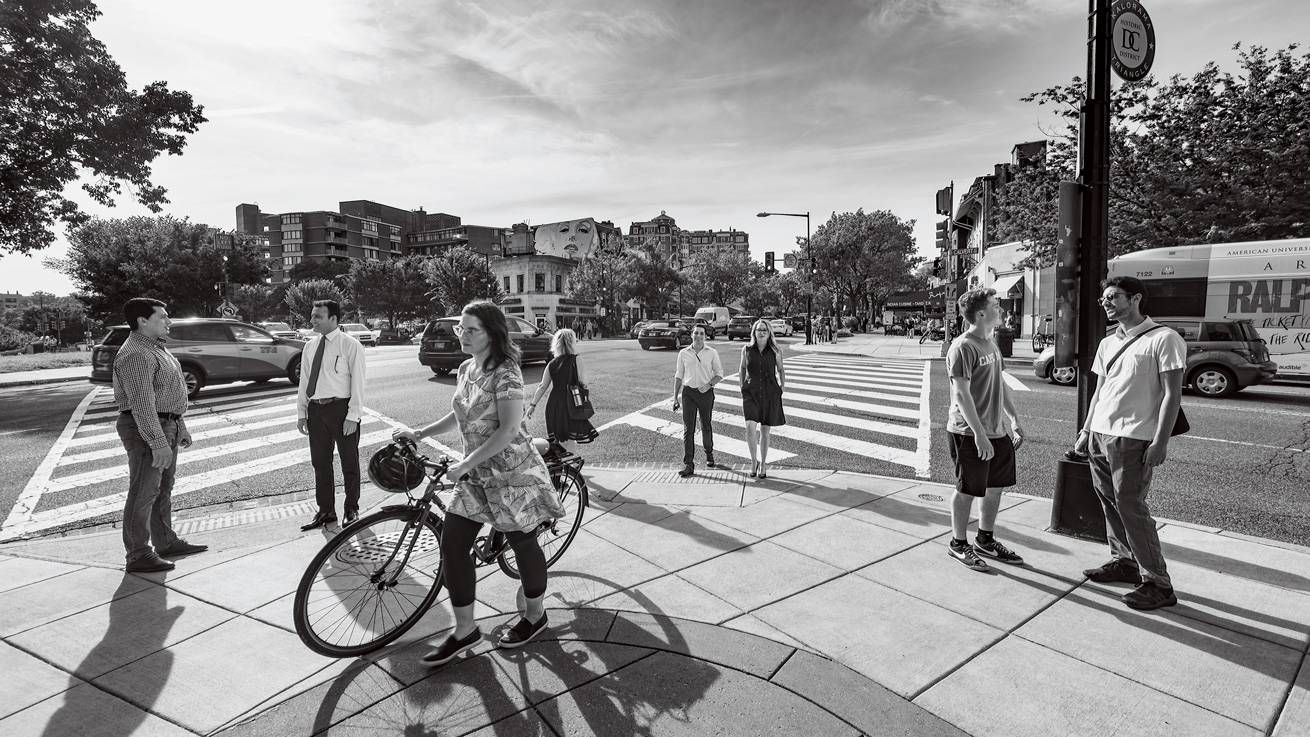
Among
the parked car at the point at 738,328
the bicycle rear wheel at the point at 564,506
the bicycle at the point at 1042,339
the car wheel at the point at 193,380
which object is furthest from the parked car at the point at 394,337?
the bicycle rear wheel at the point at 564,506

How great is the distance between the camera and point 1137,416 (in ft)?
12.0

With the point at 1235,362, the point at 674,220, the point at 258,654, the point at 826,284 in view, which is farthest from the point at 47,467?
the point at 674,220

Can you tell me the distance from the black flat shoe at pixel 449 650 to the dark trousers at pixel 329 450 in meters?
2.73

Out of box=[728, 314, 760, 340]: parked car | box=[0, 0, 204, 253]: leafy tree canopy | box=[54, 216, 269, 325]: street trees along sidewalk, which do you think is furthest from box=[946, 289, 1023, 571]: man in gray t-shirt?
box=[54, 216, 269, 325]: street trees along sidewalk

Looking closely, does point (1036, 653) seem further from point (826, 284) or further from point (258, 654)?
point (826, 284)

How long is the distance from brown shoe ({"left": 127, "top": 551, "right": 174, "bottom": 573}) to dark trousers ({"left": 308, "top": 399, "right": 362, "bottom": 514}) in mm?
1155

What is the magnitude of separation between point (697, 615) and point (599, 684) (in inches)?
33.5

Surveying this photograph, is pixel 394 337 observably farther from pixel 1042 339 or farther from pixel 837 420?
pixel 837 420

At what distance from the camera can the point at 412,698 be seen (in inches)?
112

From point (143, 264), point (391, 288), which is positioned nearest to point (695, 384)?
point (143, 264)

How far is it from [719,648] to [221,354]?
1485 cm

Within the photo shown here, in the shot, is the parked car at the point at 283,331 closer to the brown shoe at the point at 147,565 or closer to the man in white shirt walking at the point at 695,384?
the man in white shirt walking at the point at 695,384

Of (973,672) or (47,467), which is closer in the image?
(973,672)

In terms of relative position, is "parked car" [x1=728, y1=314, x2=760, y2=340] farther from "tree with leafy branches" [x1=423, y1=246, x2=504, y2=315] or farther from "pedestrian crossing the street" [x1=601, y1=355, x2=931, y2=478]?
"tree with leafy branches" [x1=423, y1=246, x2=504, y2=315]
